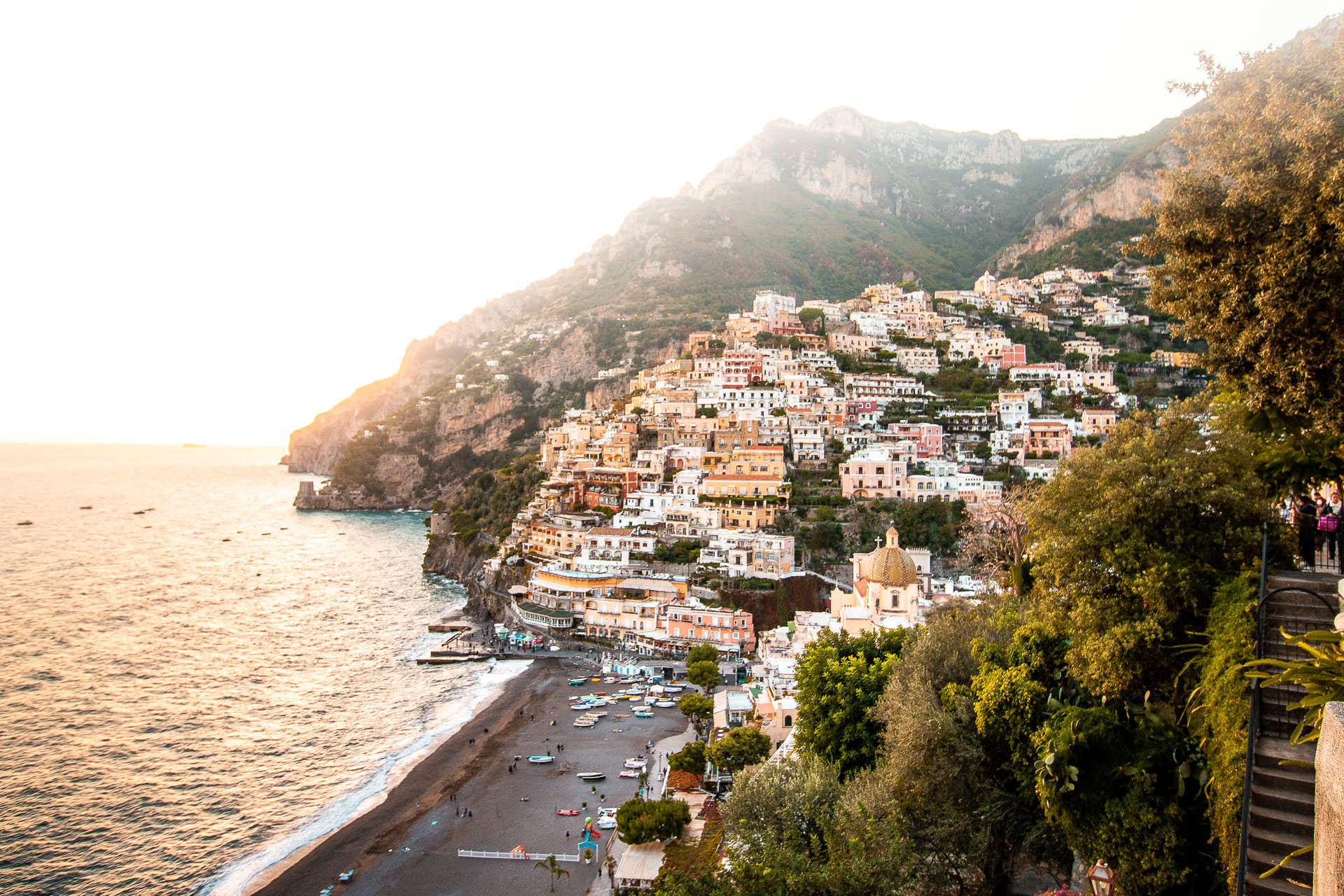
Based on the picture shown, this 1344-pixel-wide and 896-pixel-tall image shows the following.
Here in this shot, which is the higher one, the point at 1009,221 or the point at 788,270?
the point at 1009,221

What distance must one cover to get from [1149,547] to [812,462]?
50.5m

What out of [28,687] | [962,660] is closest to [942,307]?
[962,660]

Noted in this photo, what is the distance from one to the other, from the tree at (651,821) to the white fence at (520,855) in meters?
2.52

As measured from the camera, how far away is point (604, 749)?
3105cm

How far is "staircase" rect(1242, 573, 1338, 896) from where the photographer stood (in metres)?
6.11

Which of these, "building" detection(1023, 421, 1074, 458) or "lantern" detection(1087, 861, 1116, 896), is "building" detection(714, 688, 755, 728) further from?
"building" detection(1023, 421, 1074, 458)

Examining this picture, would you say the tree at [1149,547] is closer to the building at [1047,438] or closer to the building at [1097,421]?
the building at [1047,438]

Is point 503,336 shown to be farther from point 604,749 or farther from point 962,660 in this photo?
point 962,660

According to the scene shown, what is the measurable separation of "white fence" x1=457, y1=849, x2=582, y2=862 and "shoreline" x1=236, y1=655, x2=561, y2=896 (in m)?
3.07

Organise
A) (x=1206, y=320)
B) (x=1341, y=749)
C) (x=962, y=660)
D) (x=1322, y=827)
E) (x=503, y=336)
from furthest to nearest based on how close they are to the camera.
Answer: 1. (x=503, y=336)
2. (x=962, y=660)
3. (x=1206, y=320)
4. (x=1322, y=827)
5. (x=1341, y=749)

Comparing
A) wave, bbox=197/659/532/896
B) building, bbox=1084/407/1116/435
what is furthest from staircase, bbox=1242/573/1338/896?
building, bbox=1084/407/1116/435

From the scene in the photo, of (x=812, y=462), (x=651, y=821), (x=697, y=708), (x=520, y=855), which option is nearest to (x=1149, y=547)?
(x=651, y=821)

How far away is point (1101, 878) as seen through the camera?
34.2 feet

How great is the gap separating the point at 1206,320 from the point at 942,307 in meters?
92.7
